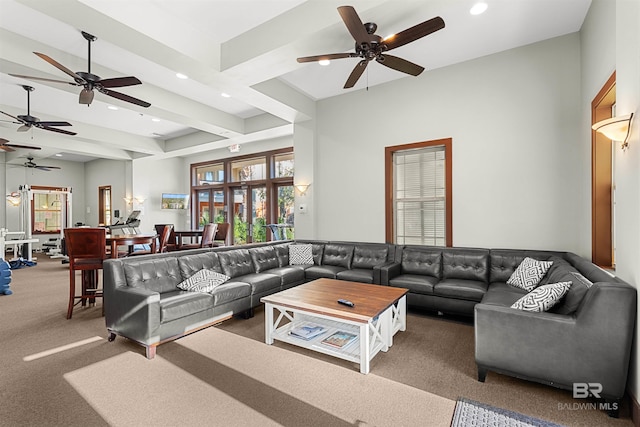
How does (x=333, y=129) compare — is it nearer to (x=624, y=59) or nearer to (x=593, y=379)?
(x=624, y=59)

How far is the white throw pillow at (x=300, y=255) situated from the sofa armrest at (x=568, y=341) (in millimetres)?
3311

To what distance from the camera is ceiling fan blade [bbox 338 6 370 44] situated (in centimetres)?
251

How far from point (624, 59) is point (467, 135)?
2.37 m

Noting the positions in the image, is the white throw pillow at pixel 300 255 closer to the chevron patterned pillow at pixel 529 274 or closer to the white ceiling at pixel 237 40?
the white ceiling at pixel 237 40

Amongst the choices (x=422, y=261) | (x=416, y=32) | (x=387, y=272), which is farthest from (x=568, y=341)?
(x=416, y=32)

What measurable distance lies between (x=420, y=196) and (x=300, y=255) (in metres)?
2.28

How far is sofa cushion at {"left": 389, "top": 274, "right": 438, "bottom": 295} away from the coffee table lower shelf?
59 cm

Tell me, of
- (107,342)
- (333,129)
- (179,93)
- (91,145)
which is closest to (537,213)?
(333,129)

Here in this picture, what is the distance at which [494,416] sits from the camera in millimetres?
2045

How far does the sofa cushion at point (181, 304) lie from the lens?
3059 mm

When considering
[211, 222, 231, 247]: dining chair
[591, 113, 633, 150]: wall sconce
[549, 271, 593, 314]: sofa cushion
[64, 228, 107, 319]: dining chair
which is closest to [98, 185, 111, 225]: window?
[211, 222, 231, 247]: dining chair

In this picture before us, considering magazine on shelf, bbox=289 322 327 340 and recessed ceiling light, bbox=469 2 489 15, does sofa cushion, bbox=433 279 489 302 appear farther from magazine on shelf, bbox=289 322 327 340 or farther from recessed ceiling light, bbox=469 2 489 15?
recessed ceiling light, bbox=469 2 489 15

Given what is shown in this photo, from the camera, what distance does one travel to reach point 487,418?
203cm

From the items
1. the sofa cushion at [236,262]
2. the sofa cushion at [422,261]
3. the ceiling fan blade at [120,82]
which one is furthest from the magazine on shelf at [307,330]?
the ceiling fan blade at [120,82]
